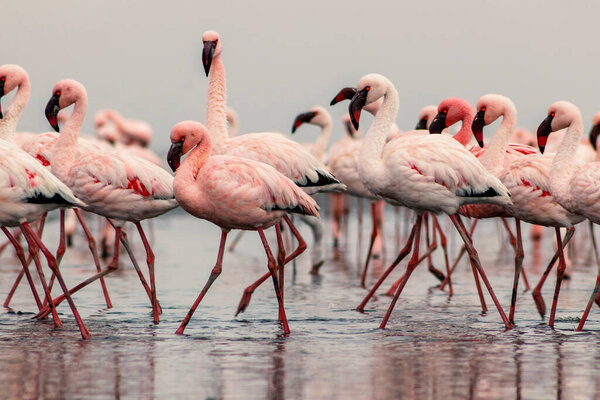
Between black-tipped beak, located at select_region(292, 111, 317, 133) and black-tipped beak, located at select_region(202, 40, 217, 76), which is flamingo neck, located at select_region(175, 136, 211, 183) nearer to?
black-tipped beak, located at select_region(202, 40, 217, 76)

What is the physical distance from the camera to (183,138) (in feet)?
26.0

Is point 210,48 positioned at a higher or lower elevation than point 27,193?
higher

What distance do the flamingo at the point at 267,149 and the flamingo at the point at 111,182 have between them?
1.08 metres

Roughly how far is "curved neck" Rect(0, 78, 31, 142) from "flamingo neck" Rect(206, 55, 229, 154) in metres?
1.74

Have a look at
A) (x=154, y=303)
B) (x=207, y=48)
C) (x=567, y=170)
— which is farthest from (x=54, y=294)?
(x=567, y=170)

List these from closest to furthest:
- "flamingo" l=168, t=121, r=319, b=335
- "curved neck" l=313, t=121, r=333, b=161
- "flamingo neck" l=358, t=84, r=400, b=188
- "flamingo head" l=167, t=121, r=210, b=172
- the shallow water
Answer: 1. the shallow water
2. "flamingo" l=168, t=121, r=319, b=335
3. "flamingo head" l=167, t=121, r=210, b=172
4. "flamingo neck" l=358, t=84, r=400, b=188
5. "curved neck" l=313, t=121, r=333, b=161

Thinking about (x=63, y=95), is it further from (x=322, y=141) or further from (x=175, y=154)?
(x=322, y=141)

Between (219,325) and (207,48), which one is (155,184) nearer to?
(219,325)

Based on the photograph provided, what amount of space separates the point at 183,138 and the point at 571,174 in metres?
3.11

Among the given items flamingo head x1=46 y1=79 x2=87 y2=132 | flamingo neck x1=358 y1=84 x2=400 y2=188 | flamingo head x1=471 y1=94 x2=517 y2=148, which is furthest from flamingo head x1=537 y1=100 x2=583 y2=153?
flamingo head x1=46 y1=79 x2=87 y2=132

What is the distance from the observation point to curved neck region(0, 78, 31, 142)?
960 cm

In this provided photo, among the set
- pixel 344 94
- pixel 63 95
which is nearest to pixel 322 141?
pixel 344 94

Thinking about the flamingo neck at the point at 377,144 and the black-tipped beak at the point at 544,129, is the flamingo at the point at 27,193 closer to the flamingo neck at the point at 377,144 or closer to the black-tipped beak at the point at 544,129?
the flamingo neck at the point at 377,144

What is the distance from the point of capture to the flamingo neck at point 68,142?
8.62m
